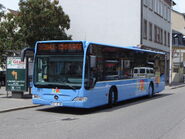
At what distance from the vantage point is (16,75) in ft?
57.5

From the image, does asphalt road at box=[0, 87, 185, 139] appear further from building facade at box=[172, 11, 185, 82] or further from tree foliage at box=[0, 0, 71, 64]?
building facade at box=[172, 11, 185, 82]

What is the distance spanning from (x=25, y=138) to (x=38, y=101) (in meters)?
5.06

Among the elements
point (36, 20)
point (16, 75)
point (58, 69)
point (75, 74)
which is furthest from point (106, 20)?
point (75, 74)

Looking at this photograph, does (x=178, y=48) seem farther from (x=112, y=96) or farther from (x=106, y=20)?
(x=112, y=96)

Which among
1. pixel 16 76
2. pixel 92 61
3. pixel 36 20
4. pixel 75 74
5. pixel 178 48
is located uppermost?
pixel 36 20

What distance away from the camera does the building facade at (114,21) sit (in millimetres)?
34094

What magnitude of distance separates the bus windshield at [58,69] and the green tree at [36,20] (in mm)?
12611

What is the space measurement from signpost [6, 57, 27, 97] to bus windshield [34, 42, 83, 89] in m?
3.95

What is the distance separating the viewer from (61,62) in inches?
518

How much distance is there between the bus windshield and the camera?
41.8ft

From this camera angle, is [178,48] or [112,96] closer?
[112,96]

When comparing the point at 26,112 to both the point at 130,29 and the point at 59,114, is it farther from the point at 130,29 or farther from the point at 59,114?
the point at 130,29

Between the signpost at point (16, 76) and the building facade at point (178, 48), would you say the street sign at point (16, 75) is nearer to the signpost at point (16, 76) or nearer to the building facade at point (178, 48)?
the signpost at point (16, 76)

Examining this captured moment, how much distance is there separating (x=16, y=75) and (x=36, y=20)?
9060mm
